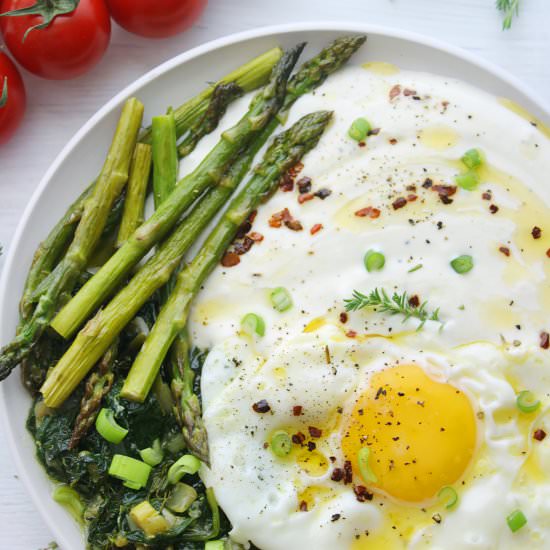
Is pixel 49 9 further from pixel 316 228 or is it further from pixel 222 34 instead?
pixel 316 228

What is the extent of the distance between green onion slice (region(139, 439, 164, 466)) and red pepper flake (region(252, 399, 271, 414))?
Result: 617mm

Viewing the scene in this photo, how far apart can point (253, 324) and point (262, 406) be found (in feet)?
1.38

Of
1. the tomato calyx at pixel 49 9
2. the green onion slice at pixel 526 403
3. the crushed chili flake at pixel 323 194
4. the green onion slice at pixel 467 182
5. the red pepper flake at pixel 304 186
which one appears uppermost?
the tomato calyx at pixel 49 9

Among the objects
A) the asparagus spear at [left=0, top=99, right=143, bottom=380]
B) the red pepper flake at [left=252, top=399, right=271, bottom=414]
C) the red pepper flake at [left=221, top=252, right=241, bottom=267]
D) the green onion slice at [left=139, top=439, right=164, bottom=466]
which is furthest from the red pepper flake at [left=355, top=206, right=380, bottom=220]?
the green onion slice at [left=139, top=439, right=164, bottom=466]

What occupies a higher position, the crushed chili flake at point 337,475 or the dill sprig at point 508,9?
the dill sprig at point 508,9

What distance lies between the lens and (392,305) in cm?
396

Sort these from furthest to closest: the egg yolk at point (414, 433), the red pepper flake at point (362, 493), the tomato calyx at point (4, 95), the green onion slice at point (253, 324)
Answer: the tomato calyx at point (4, 95)
the green onion slice at point (253, 324)
the red pepper flake at point (362, 493)
the egg yolk at point (414, 433)

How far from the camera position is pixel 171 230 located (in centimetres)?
428

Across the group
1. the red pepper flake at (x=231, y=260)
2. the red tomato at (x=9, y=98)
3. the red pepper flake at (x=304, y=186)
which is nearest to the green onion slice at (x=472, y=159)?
the red pepper flake at (x=304, y=186)

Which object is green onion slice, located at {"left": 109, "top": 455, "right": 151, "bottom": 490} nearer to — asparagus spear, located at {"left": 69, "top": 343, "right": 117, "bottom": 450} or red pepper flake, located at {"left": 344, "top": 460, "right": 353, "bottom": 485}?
asparagus spear, located at {"left": 69, "top": 343, "right": 117, "bottom": 450}

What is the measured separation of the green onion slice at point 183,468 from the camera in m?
4.09

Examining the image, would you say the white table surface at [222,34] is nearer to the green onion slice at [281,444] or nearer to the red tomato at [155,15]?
the red tomato at [155,15]

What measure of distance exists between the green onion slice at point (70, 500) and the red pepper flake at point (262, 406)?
112cm

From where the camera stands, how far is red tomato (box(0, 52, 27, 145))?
434 cm
